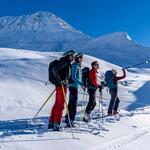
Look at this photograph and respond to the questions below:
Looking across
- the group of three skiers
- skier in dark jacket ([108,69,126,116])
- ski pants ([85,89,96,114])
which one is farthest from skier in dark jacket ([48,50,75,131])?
skier in dark jacket ([108,69,126,116])

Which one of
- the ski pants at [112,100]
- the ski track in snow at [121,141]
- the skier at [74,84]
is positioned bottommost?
the ski track in snow at [121,141]

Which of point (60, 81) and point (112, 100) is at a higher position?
point (60, 81)

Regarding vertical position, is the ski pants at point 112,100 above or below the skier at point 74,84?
below

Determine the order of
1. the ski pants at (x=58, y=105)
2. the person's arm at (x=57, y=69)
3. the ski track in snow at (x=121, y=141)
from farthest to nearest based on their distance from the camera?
the ski pants at (x=58, y=105) → the person's arm at (x=57, y=69) → the ski track in snow at (x=121, y=141)

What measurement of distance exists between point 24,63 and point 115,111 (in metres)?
31.0

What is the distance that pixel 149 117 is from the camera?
1655 cm

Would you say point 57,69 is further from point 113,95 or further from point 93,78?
point 113,95

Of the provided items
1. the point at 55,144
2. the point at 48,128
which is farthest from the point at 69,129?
the point at 55,144

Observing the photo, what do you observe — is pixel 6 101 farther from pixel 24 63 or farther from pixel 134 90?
pixel 134 90

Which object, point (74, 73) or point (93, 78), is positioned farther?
point (93, 78)

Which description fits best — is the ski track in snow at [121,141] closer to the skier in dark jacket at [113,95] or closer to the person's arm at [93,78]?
the person's arm at [93,78]

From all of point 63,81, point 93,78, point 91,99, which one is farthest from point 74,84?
point 91,99

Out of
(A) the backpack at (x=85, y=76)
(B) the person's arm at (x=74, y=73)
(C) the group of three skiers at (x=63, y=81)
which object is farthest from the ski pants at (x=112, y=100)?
(B) the person's arm at (x=74, y=73)

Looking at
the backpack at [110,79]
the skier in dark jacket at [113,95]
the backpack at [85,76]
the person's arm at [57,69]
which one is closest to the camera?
the person's arm at [57,69]
